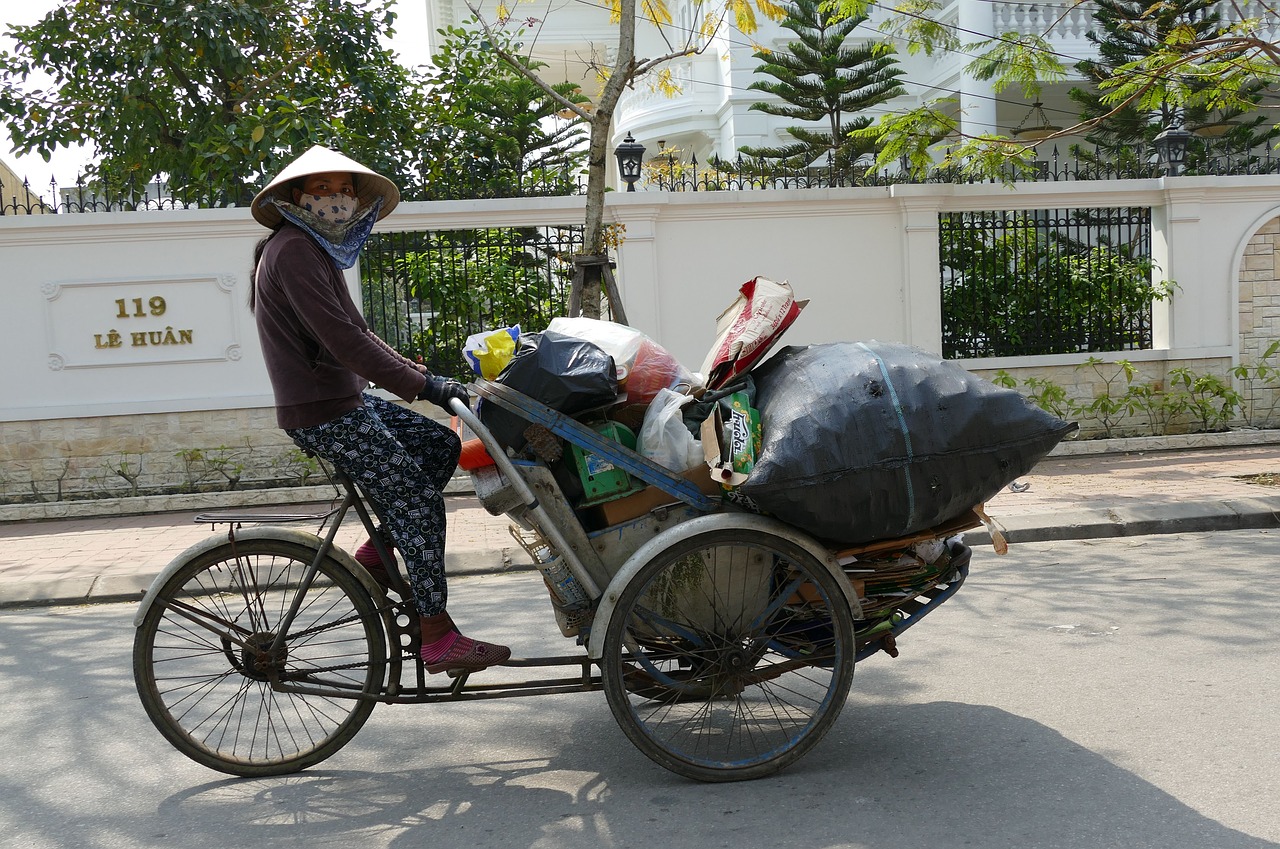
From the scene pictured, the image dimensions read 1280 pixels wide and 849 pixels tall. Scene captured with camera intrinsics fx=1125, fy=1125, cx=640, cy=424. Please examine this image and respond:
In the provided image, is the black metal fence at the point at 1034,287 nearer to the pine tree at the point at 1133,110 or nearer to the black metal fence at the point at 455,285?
the black metal fence at the point at 455,285

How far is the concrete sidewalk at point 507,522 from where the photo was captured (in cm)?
700

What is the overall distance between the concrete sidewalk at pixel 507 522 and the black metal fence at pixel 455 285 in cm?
191

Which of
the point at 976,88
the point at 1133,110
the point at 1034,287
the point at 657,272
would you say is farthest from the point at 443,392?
the point at 976,88

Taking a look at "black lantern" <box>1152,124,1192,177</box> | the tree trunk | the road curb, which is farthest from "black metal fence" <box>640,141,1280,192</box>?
the road curb

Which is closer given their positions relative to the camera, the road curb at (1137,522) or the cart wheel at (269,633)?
the cart wheel at (269,633)

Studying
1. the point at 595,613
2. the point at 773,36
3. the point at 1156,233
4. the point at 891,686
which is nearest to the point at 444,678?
the point at 595,613

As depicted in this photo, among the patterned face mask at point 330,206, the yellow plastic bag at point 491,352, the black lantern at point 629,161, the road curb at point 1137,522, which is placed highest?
the black lantern at point 629,161

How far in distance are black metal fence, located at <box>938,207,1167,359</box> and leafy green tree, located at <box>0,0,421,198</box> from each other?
5820mm

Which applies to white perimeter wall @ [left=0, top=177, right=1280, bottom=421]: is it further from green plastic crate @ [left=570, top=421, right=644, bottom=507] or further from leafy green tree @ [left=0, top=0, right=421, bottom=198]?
green plastic crate @ [left=570, top=421, right=644, bottom=507]

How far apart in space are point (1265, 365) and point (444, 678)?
10.2 meters

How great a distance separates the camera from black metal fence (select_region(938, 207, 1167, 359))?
11.5 m

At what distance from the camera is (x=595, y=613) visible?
3434mm

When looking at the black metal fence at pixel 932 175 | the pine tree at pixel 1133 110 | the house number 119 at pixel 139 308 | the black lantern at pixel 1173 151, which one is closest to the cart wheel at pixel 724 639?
the black metal fence at pixel 932 175

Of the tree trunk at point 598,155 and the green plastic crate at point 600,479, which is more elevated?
the tree trunk at point 598,155
